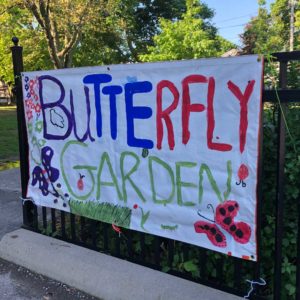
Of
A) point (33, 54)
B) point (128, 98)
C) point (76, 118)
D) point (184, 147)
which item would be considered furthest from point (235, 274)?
point (33, 54)

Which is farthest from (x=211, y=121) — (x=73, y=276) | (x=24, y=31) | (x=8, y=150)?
(x=24, y=31)

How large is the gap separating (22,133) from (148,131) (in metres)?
1.50

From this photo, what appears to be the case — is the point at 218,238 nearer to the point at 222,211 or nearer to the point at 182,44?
the point at 222,211

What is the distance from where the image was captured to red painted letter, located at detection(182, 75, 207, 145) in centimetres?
241

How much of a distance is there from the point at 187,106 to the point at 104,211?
1.10m

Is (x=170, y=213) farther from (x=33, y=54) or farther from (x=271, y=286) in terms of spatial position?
(x=33, y=54)

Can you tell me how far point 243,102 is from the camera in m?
2.24

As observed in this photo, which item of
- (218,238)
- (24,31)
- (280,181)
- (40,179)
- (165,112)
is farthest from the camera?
(24,31)

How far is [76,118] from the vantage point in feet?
10.3

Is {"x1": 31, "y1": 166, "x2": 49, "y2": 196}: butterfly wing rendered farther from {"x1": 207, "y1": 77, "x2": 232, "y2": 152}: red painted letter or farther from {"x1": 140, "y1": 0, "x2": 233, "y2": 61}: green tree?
{"x1": 140, "y1": 0, "x2": 233, "y2": 61}: green tree

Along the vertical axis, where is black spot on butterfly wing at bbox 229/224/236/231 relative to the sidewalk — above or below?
above

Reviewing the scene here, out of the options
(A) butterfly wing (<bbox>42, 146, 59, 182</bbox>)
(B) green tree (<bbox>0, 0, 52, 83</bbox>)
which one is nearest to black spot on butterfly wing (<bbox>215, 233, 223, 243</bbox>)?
(A) butterfly wing (<bbox>42, 146, 59, 182</bbox>)

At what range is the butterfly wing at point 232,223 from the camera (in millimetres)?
2314

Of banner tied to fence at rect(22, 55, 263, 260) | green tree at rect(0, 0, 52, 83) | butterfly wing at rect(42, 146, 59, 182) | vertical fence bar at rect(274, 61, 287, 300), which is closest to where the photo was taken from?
vertical fence bar at rect(274, 61, 287, 300)
